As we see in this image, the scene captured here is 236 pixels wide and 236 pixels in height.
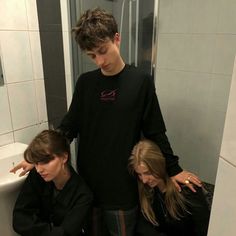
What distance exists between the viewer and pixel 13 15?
139 cm

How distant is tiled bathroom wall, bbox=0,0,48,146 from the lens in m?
1.39

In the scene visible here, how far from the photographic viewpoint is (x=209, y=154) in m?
1.60

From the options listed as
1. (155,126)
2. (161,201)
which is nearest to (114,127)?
(155,126)

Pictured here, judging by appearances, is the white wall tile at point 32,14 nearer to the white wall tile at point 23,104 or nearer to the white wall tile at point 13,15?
the white wall tile at point 13,15

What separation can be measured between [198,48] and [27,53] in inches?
38.6

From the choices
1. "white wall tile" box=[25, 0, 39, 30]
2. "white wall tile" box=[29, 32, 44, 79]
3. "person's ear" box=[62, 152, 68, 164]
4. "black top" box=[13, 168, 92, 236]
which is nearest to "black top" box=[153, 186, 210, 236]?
"black top" box=[13, 168, 92, 236]

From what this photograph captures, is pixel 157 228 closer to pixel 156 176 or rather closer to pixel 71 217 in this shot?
pixel 156 176

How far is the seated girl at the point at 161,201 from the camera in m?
1.07

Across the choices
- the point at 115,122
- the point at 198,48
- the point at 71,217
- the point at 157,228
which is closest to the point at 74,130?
the point at 115,122

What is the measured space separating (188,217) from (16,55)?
1.22m

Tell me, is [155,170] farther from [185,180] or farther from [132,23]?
[132,23]

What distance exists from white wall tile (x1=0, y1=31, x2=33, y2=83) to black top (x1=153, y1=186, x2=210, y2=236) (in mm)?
996

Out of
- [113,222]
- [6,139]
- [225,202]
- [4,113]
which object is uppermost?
[225,202]

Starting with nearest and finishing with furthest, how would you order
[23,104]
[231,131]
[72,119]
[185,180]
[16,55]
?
[231,131], [185,180], [72,119], [16,55], [23,104]
